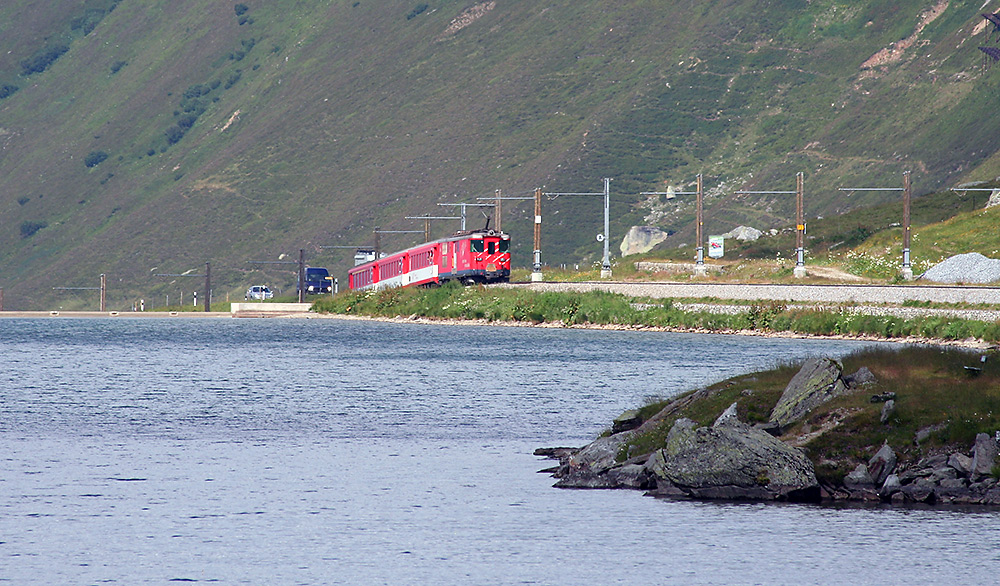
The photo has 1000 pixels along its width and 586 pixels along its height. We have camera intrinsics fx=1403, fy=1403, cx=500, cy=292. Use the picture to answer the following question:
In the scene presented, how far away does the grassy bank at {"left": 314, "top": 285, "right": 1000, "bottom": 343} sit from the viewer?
5925 cm

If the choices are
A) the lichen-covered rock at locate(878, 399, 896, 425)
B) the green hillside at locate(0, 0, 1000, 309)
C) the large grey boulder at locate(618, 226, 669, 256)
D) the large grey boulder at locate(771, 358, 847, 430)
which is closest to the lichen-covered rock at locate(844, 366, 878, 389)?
the large grey boulder at locate(771, 358, 847, 430)

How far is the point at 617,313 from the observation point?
82312 mm

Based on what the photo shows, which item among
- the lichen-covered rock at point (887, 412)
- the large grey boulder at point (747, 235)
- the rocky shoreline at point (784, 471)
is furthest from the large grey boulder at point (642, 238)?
the rocky shoreline at point (784, 471)

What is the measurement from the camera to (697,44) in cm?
18450

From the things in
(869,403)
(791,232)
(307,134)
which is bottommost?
(869,403)

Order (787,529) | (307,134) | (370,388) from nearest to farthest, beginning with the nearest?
(787,529) < (370,388) < (307,134)

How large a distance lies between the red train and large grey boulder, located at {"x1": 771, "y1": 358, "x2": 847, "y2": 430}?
216ft

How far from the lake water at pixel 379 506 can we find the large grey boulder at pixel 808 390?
2569mm

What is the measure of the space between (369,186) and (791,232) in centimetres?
6738

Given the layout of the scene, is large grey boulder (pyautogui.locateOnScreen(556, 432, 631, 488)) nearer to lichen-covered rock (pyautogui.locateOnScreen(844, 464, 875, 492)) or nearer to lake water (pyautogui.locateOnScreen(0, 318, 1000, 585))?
lake water (pyautogui.locateOnScreen(0, 318, 1000, 585))

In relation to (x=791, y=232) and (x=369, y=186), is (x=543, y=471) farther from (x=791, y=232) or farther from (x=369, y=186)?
(x=369, y=186)

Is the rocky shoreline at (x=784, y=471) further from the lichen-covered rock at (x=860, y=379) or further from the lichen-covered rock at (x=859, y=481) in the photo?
the lichen-covered rock at (x=860, y=379)

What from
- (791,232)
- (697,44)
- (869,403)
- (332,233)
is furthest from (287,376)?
(697,44)

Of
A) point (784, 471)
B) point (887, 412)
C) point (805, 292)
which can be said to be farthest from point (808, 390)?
point (805, 292)
